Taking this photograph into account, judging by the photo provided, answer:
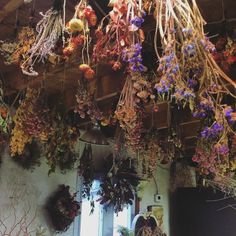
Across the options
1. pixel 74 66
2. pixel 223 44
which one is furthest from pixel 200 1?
pixel 74 66

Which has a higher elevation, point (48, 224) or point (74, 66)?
point (74, 66)

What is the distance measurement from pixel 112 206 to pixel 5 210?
130 centimetres

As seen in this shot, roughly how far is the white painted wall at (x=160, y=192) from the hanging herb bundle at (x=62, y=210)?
1637mm

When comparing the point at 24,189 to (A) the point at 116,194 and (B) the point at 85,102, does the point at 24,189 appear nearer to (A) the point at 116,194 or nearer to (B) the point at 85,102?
(A) the point at 116,194

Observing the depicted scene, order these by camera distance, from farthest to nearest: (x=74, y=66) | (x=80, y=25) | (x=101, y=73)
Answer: (x=101, y=73)
(x=74, y=66)
(x=80, y=25)

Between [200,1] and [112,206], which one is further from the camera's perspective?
[112,206]

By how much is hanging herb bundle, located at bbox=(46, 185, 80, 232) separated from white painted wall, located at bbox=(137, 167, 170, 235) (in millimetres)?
1637

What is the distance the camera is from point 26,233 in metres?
3.43

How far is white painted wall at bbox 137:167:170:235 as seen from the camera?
536cm

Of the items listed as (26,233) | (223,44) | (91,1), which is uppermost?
(91,1)

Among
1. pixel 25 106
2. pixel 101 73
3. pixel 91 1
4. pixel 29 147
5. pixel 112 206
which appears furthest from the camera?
pixel 112 206

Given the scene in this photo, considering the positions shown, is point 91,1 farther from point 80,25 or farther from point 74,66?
point 80,25

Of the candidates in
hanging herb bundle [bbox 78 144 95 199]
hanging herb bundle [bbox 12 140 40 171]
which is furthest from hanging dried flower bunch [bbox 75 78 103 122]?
hanging herb bundle [bbox 78 144 95 199]

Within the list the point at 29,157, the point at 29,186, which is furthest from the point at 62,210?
the point at 29,157
